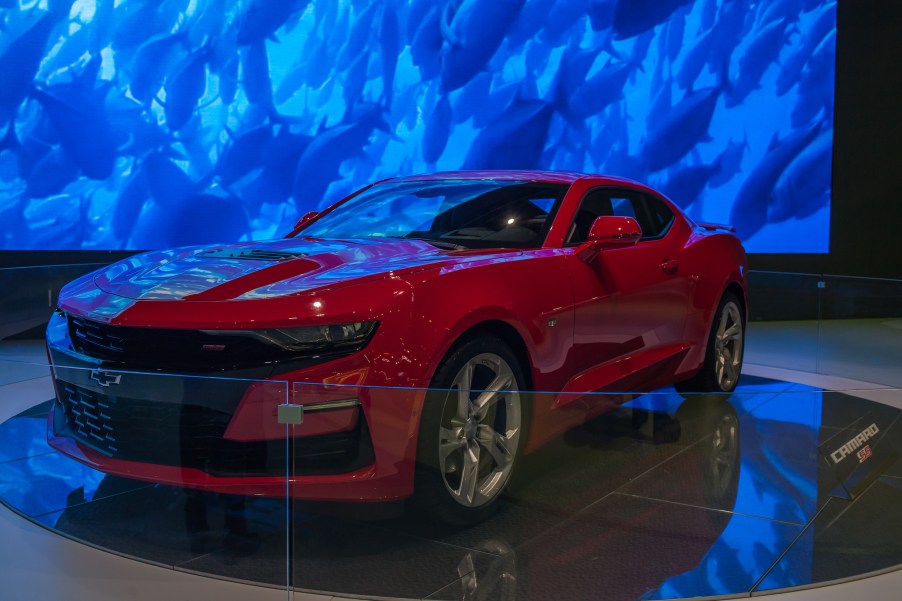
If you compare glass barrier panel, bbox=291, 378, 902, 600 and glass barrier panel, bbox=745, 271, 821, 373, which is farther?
glass barrier panel, bbox=745, 271, 821, 373

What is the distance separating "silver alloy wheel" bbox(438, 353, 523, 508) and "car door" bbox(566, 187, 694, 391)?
2.65ft

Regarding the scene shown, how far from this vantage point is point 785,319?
7004mm

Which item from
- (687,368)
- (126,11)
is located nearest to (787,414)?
(687,368)

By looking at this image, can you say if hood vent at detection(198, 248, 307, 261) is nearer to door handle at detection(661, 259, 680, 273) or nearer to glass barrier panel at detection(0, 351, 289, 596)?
glass barrier panel at detection(0, 351, 289, 596)

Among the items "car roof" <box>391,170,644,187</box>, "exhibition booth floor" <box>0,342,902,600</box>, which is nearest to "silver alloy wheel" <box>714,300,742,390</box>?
"car roof" <box>391,170,644,187</box>

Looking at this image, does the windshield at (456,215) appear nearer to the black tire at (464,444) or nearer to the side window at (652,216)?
the side window at (652,216)

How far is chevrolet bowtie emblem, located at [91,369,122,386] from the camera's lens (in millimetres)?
2490

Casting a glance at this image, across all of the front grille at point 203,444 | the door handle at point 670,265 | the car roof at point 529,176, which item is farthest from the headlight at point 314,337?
the door handle at point 670,265

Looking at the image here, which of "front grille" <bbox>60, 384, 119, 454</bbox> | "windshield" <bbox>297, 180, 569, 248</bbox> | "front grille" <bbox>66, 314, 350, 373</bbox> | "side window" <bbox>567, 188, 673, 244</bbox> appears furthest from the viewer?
"side window" <bbox>567, 188, 673, 244</bbox>

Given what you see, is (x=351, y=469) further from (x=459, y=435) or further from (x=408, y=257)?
(x=408, y=257)

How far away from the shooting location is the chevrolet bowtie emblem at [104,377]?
249 cm

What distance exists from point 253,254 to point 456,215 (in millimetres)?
1021

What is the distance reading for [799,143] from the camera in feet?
31.0

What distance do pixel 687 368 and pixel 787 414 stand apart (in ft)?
6.21
